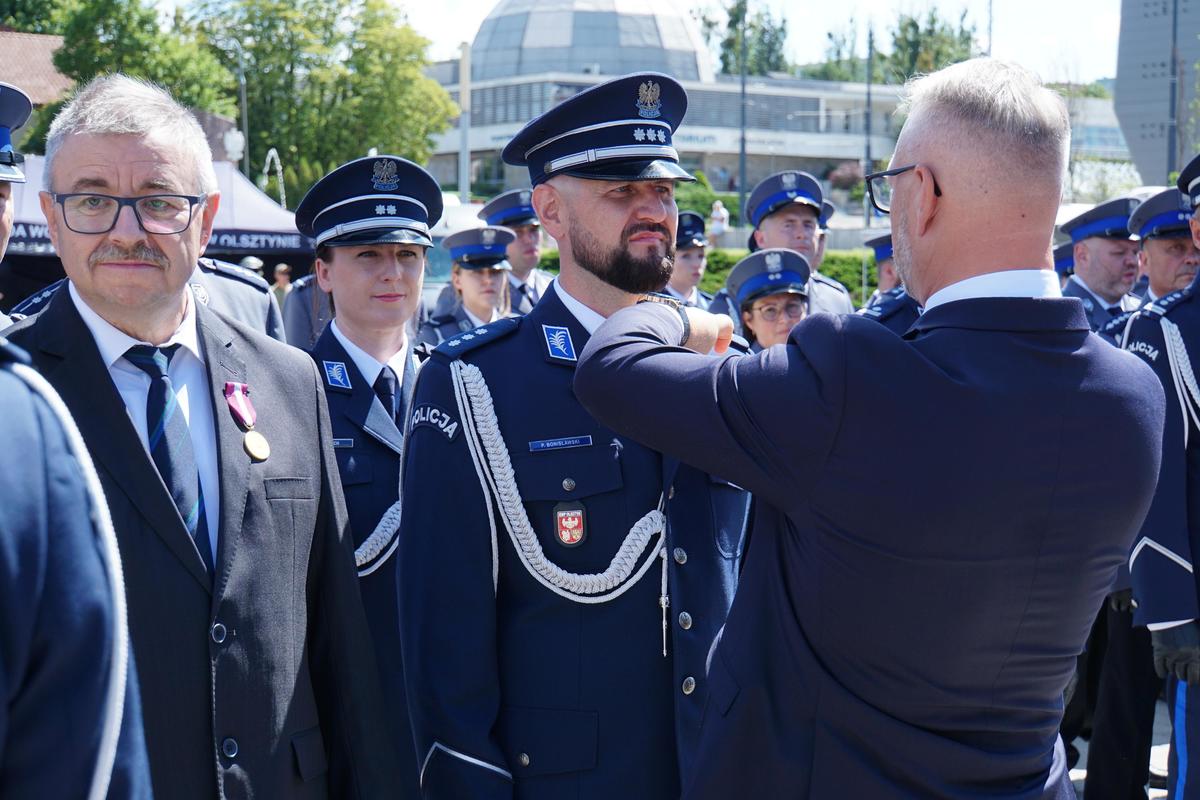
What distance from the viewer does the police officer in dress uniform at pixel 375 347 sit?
3.55 metres

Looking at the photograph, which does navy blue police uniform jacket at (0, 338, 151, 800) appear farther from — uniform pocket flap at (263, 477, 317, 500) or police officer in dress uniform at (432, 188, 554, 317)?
police officer in dress uniform at (432, 188, 554, 317)

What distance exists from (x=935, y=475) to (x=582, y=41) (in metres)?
80.3

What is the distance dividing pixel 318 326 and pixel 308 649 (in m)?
4.03

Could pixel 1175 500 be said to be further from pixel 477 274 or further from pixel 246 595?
pixel 477 274

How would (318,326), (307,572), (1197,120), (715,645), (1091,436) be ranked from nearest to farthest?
(1091,436)
(715,645)
(307,572)
(318,326)
(1197,120)

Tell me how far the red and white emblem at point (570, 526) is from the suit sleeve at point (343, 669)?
445 mm

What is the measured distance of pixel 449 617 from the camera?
2633 mm

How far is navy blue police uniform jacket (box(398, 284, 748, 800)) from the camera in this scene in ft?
8.61

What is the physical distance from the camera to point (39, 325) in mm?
2508

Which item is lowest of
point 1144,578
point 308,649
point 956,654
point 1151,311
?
point 1144,578

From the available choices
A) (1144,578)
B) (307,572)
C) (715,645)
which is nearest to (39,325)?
(307,572)

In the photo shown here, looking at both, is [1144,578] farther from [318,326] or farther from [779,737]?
[318,326]

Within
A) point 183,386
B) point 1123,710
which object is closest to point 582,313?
point 183,386

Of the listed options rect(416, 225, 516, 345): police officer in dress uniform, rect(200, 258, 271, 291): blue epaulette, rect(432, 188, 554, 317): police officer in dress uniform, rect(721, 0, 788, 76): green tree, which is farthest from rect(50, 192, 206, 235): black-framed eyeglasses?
rect(721, 0, 788, 76): green tree
